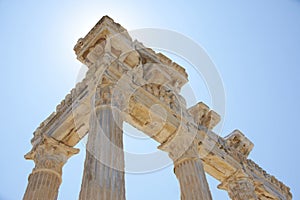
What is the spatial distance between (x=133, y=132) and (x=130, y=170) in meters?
4.01

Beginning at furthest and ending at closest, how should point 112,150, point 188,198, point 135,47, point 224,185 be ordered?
point 224,185 → point 135,47 → point 188,198 → point 112,150

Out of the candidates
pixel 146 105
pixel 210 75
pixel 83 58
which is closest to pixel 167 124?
pixel 146 105

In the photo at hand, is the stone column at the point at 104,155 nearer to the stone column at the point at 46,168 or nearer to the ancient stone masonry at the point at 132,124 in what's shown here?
the ancient stone masonry at the point at 132,124

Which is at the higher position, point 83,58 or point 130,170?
point 83,58

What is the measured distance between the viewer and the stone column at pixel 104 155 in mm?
16125

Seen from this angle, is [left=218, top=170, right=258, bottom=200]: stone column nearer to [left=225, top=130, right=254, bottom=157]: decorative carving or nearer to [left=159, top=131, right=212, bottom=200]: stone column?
[left=225, top=130, right=254, bottom=157]: decorative carving

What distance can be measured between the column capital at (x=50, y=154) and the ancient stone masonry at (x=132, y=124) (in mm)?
58

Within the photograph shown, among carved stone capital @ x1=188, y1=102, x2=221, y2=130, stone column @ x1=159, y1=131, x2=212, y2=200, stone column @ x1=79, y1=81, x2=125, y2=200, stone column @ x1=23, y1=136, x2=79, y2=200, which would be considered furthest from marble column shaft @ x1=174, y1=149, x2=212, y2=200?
stone column @ x1=23, y1=136, x2=79, y2=200

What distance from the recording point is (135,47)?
26438 millimetres

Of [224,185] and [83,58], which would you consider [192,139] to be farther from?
[83,58]

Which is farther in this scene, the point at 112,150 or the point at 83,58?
the point at 83,58

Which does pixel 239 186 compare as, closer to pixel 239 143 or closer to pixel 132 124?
pixel 239 143

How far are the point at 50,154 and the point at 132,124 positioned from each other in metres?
5.46

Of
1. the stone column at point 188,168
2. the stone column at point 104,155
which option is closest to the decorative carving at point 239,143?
the stone column at point 188,168
